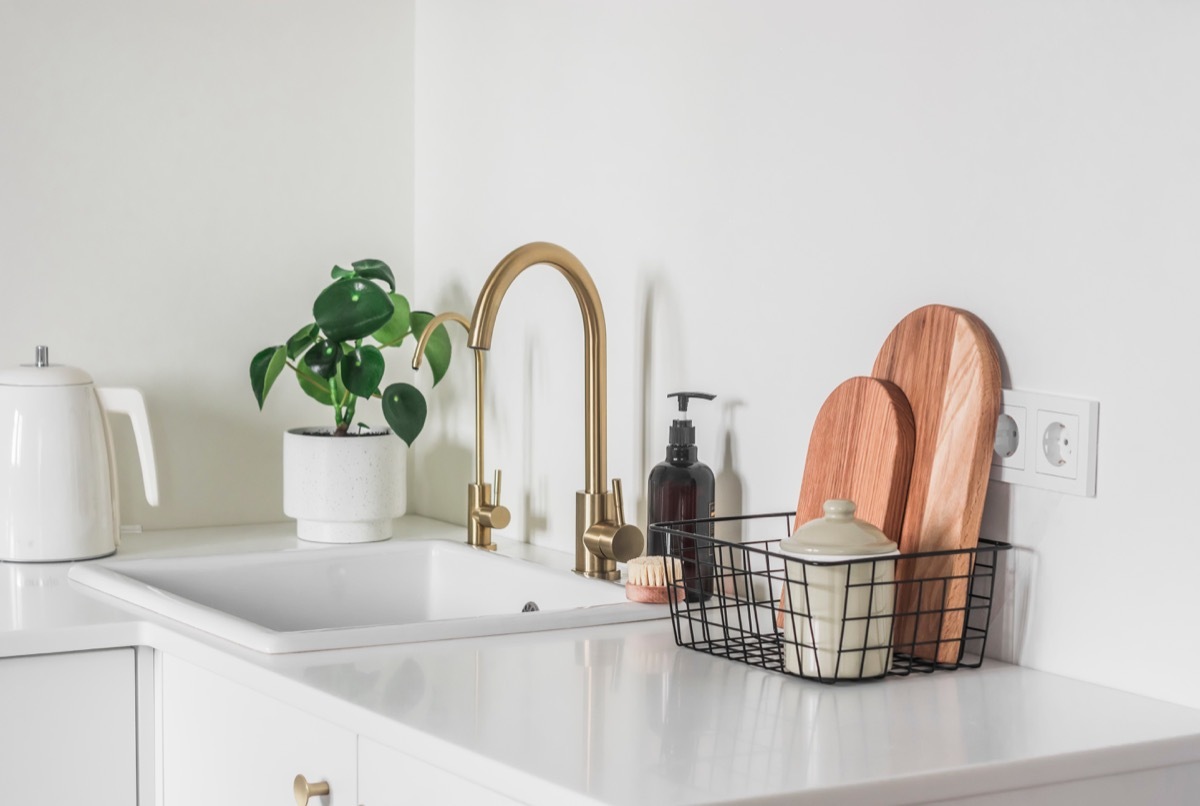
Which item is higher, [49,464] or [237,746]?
[49,464]

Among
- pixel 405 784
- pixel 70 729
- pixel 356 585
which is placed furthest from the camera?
pixel 356 585

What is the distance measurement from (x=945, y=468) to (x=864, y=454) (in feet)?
0.31

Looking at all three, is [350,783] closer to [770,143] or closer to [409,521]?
[770,143]

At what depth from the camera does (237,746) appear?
1.28 meters

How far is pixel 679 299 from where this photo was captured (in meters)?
1.67

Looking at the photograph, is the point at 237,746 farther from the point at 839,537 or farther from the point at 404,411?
the point at 404,411

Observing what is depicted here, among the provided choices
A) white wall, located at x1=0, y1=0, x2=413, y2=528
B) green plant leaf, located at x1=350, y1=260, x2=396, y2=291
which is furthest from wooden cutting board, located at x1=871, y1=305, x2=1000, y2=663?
white wall, located at x1=0, y1=0, x2=413, y2=528

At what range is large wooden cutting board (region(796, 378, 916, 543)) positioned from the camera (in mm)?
1277

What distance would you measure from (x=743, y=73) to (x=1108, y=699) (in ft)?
2.56

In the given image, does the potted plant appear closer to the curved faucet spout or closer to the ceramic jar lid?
the curved faucet spout

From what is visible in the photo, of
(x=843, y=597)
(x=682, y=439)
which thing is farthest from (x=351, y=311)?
(x=843, y=597)

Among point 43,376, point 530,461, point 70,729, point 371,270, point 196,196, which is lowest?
point 70,729

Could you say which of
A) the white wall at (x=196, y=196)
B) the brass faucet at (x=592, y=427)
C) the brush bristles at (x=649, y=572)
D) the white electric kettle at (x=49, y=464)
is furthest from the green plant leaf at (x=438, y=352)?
the brush bristles at (x=649, y=572)

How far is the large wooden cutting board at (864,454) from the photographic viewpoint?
4.19ft
